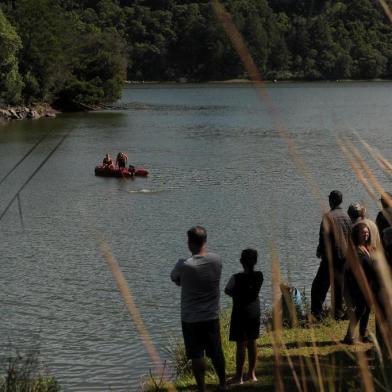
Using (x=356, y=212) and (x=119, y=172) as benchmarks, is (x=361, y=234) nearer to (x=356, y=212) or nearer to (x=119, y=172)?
(x=356, y=212)

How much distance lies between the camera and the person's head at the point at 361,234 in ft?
27.5

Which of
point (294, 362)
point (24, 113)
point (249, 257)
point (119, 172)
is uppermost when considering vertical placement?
point (249, 257)

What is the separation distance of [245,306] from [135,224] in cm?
1910

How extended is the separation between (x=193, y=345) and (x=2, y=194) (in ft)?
84.9

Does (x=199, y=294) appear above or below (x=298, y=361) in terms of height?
above

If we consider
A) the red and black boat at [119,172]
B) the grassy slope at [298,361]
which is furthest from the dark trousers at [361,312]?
the red and black boat at [119,172]

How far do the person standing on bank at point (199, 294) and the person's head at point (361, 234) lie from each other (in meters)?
1.23

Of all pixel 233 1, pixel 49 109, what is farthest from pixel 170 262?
pixel 49 109

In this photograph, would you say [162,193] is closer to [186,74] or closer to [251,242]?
[251,242]

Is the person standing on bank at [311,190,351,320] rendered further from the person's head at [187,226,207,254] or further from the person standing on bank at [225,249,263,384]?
the person's head at [187,226,207,254]

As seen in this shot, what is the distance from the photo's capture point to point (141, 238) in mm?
24953

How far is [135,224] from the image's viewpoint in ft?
90.3

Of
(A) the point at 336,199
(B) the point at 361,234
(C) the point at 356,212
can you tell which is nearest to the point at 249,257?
(B) the point at 361,234

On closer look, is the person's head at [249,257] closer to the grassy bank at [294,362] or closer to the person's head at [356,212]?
the grassy bank at [294,362]
